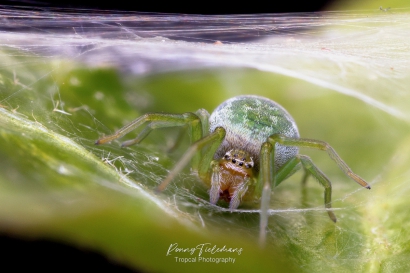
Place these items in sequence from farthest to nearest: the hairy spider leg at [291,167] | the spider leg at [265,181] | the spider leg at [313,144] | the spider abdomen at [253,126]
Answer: the spider abdomen at [253,126] → the spider leg at [313,144] → the hairy spider leg at [291,167] → the spider leg at [265,181]

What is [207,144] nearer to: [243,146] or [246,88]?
[243,146]

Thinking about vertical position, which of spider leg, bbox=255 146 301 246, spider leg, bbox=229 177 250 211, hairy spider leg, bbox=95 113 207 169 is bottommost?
spider leg, bbox=229 177 250 211

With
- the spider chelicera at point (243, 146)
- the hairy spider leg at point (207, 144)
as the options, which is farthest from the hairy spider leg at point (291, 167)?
the hairy spider leg at point (207, 144)

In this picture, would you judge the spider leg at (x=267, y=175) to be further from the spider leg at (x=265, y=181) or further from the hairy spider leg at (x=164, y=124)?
the hairy spider leg at (x=164, y=124)

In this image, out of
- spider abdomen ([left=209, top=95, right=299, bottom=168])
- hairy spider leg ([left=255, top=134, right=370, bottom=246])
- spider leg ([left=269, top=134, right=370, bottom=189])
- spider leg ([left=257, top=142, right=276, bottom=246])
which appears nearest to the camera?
spider leg ([left=257, top=142, right=276, bottom=246])

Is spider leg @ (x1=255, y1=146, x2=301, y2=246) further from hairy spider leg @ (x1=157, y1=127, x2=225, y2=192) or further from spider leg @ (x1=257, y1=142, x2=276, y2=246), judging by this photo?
hairy spider leg @ (x1=157, y1=127, x2=225, y2=192)

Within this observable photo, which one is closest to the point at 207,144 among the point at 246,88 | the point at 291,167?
the point at 291,167

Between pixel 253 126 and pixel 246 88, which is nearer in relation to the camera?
pixel 253 126

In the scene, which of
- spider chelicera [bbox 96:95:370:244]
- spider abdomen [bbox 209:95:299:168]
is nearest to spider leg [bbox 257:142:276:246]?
spider chelicera [bbox 96:95:370:244]
